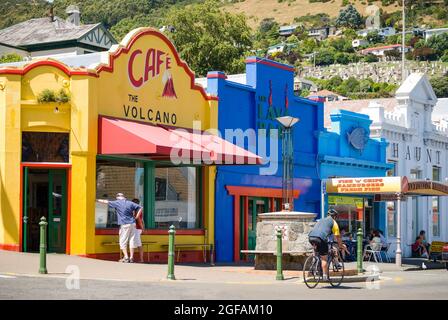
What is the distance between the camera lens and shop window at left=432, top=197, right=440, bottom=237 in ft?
141

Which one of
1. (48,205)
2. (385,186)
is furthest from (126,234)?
(385,186)

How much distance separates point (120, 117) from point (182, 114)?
10.3ft

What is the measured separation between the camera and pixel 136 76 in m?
25.3

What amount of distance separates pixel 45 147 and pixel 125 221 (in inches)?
113

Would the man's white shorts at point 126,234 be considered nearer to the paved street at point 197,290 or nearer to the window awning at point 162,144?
the window awning at point 162,144

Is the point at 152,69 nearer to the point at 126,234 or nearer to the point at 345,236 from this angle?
the point at 126,234

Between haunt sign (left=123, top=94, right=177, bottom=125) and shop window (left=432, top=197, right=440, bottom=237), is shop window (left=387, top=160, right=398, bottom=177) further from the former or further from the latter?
haunt sign (left=123, top=94, right=177, bottom=125)

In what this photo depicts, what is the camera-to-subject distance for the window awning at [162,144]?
23.3m

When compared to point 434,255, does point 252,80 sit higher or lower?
higher

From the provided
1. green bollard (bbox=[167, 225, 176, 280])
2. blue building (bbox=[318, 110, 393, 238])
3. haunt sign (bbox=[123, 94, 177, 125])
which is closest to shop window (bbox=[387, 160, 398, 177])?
blue building (bbox=[318, 110, 393, 238])

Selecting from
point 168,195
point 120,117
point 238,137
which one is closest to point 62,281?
point 120,117

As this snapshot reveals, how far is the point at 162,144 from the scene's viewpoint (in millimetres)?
23328

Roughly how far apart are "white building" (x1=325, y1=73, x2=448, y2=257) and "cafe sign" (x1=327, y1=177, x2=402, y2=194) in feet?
18.3
